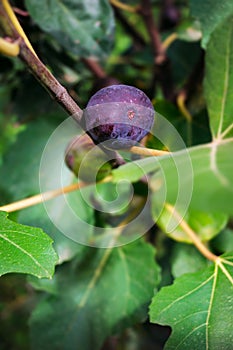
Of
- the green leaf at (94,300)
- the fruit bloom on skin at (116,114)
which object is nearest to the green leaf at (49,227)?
the green leaf at (94,300)

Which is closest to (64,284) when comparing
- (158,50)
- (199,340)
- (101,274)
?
(101,274)

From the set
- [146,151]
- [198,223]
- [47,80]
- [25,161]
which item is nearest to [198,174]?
[146,151]

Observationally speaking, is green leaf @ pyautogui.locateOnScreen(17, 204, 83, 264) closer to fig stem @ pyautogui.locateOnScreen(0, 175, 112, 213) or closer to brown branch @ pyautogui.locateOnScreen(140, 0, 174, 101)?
fig stem @ pyautogui.locateOnScreen(0, 175, 112, 213)

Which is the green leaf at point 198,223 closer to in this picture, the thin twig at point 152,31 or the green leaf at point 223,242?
the green leaf at point 223,242

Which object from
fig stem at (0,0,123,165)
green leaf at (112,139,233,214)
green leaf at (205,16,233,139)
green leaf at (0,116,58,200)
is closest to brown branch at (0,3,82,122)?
fig stem at (0,0,123,165)

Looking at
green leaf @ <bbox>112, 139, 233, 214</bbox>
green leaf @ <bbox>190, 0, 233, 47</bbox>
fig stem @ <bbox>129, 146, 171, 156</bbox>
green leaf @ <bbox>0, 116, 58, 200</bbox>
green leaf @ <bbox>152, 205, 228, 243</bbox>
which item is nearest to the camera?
green leaf @ <bbox>112, 139, 233, 214</bbox>

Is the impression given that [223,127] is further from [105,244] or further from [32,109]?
[32,109]

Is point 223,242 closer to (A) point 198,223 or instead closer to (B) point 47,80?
(A) point 198,223
